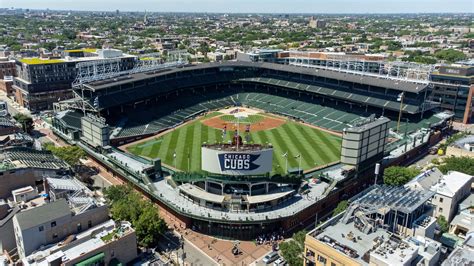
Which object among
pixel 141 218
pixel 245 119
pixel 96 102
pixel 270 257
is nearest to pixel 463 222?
pixel 270 257

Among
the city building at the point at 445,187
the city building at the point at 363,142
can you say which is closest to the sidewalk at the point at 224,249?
the city building at the point at 363,142

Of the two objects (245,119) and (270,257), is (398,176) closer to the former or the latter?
(270,257)

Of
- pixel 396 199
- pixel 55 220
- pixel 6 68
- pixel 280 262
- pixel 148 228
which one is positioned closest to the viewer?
pixel 55 220

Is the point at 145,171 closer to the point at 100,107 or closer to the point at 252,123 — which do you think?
the point at 100,107

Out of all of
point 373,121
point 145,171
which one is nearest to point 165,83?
point 145,171

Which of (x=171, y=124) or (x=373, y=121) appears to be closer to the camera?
(x=373, y=121)

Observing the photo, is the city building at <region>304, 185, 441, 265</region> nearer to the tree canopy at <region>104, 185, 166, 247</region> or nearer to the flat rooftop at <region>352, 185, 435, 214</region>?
the flat rooftop at <region>352, 185, 435, 214</region>

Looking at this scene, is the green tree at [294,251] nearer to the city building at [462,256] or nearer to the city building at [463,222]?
the city building at [462,256]
